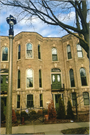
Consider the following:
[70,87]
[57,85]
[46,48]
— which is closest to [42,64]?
[46,48]

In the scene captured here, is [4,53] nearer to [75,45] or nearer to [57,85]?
[57,85]

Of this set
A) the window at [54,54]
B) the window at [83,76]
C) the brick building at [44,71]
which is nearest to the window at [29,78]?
the brick building at [44,71]

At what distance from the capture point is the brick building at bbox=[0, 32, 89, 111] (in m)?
14.1

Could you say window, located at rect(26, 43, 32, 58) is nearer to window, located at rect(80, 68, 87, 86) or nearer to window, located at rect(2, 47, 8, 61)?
window, located at rect(2, 47, 8, 61)

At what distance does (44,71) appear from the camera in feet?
52.2

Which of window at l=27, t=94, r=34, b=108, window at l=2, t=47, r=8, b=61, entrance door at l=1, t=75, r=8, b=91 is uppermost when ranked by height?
window at l=2, t=47, r=8, b=61

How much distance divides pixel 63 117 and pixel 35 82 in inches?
214

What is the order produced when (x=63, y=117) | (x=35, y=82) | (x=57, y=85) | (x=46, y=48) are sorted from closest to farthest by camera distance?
1. (x=63, y=117)
2. (x=35, y=82)
3. (x=57, y=85)
4. (x=46, y=48)

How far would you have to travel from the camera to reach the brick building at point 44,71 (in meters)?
14.1

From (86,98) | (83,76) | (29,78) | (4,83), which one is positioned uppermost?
(83,76)

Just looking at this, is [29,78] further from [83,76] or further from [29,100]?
[83,76]

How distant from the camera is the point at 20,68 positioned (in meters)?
14.8

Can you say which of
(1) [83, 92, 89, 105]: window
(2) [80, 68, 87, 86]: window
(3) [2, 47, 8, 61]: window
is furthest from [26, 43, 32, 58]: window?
(1) [83, 92, 89, 105]: window

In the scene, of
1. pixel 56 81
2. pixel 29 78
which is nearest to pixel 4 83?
pixel 29 78
